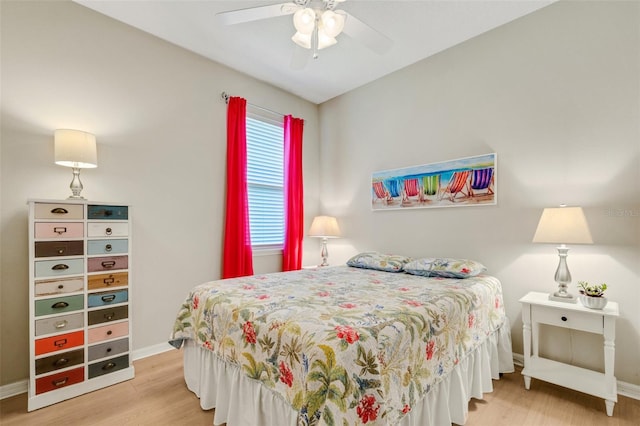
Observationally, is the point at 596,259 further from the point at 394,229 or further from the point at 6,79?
the point at 6,79

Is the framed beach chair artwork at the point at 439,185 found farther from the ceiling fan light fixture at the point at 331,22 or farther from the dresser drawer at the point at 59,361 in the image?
the dresser drawer at the point at 59,361

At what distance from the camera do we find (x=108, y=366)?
2.10 m

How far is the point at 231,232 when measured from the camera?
10.2 ft

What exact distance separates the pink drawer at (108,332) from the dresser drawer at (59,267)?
433 mm

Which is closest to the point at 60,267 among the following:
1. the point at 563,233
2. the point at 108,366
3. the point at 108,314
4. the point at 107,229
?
the point at 107,229

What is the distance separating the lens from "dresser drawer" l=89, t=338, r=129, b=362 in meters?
2.04

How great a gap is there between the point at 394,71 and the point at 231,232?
2574 mm

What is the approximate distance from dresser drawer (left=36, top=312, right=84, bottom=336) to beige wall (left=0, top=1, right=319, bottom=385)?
0.39 m

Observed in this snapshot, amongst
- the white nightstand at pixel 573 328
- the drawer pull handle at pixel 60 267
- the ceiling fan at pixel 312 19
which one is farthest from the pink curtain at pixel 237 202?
the white nightstand at pixel 573 328

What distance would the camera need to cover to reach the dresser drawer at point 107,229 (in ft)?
6.77

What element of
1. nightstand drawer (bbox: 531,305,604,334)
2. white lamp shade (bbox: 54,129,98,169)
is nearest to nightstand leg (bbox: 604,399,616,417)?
nightstand drawer (bbox: 531,305,604,334)

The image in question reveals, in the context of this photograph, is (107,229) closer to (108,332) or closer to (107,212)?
(107,212)

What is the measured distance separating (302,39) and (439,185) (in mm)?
1877

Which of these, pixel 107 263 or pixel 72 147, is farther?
pixel 107 263
